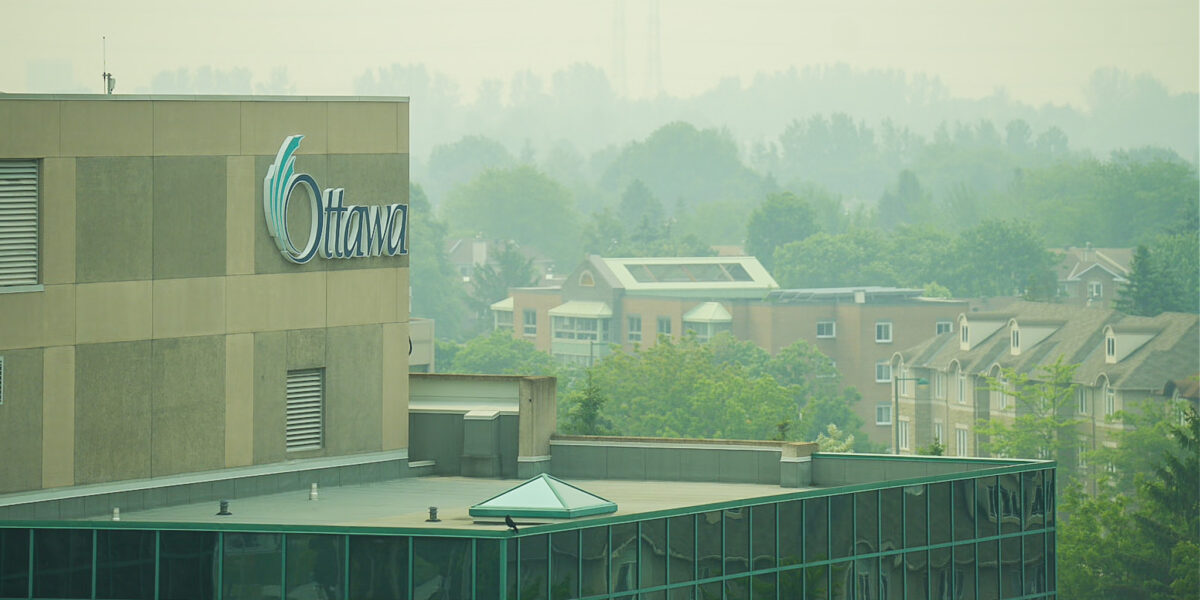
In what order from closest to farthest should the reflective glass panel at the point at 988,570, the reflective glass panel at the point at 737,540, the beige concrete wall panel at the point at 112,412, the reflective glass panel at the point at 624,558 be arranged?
the reflective glass panel at the point at 624,558 < the reflective glass panel at the point at 737,540 < the beige concrete wall panel at the point at 112,412 < the reflective glass panel at the point at 988,570

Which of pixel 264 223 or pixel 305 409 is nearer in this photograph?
pixel 264 223

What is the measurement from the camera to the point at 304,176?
44.8 m

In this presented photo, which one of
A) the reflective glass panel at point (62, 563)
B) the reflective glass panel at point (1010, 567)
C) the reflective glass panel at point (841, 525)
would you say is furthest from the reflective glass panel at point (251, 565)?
the reflective glass panel at point (1010, 567)

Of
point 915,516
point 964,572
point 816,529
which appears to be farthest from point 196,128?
point 964,572

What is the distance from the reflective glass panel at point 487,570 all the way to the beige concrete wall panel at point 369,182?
13109 mm

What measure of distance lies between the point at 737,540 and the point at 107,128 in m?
15.9

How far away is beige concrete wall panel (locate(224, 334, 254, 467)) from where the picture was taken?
4312 cm

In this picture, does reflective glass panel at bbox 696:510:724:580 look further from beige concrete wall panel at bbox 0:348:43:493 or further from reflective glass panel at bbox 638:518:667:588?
beige concrete wall panel at bbox 0:348:43:493

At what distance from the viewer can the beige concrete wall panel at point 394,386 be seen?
4684 cm

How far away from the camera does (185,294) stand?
42469 mm

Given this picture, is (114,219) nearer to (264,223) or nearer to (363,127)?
(264,223)

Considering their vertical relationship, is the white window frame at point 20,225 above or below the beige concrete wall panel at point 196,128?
below

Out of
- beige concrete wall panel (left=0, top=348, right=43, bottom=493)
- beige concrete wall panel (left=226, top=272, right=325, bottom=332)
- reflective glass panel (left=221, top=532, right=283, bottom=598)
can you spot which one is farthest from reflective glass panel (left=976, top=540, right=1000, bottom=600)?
beige concrete wall panel (left=0, top=348, right=43, bottom=493)

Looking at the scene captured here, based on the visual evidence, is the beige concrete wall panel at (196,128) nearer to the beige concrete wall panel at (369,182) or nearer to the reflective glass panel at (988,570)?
the beige concrete wall panel at (369,182)
